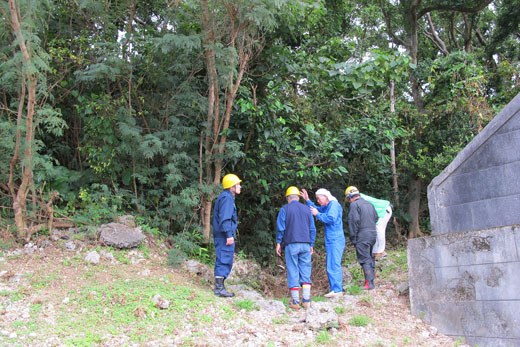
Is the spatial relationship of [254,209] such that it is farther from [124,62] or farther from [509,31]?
[509,31]

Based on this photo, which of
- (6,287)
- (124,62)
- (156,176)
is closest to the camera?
(6,287)

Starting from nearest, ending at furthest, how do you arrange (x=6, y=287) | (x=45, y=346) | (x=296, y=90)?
(x=45, y=346), (x=6, y=287), (x=296, y=90)

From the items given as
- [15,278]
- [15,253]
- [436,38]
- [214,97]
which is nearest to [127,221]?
[15,253]

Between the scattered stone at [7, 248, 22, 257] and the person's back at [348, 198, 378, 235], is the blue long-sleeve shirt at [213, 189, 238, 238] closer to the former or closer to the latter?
the person's back at [348, 198, 378, 235]

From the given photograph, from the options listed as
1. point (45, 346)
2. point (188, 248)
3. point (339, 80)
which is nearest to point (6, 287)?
point (45, 346)

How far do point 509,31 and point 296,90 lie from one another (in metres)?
8.92

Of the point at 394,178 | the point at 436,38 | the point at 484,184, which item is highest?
the point at 436,38

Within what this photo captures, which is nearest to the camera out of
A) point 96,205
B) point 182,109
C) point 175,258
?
point 175,258

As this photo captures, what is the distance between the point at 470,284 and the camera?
5293 mm

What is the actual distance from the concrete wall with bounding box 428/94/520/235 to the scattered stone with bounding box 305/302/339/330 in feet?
6.16

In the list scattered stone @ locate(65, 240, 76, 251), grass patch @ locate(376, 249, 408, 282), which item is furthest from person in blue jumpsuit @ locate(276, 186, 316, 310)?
scattered stone @ locate(65, 240, 76, 251)

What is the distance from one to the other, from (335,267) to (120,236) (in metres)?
3.59

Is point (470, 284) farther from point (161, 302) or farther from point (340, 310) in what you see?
point (161, 302)

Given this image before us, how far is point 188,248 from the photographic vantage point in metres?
7.60
